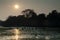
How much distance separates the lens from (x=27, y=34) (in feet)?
5.89

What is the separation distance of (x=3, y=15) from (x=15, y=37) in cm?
31

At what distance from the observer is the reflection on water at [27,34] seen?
5.78 ft

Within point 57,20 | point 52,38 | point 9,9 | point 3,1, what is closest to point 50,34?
point 52,38

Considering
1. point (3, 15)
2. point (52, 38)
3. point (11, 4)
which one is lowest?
point (52, 38)

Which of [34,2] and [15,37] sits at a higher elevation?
[34,2]

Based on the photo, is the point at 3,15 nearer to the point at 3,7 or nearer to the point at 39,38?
the point at 3,7

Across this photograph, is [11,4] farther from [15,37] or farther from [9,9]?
[15,37]

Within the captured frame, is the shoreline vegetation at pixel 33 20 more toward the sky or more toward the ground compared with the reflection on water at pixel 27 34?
more toward the sky

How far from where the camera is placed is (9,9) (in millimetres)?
1837

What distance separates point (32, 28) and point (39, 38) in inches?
6.0

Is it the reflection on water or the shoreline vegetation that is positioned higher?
the shoreline vegetation

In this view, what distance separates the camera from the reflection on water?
5.78 ft

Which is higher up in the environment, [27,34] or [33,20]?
[33,20]

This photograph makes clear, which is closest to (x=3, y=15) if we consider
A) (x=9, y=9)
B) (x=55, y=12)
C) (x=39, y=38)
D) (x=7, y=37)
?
(x=9, y=9)
